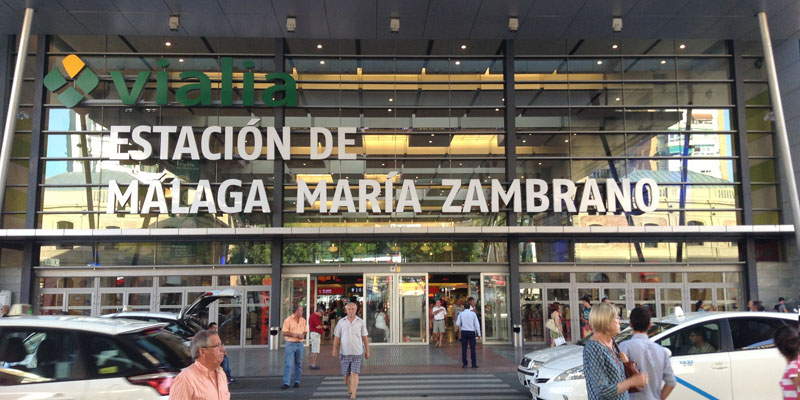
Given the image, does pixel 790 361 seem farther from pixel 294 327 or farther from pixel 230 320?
pixel 230 320

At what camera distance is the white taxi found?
7.84 m

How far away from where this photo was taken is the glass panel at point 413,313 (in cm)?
2075

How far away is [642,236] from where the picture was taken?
21344 millimetres

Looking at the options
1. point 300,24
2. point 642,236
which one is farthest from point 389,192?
point 642,236

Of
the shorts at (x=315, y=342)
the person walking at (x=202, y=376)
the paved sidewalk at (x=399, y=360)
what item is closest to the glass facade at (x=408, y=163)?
the paved sidewalk at (x=399, y=360)

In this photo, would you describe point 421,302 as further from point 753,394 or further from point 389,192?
point 753,394

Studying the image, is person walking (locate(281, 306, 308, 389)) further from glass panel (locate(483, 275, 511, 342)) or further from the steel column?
the steel column

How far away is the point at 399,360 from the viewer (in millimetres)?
16594

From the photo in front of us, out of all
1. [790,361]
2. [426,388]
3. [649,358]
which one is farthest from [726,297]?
[649,358]

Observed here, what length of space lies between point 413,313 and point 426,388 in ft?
28.5

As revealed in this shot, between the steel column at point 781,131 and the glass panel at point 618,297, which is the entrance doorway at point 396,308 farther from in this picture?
the steel column at point 781,131

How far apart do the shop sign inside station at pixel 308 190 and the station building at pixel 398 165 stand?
9 cm

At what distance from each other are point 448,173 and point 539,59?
5.73 metres

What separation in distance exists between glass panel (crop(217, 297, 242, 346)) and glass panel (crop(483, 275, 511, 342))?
887 centimetres
